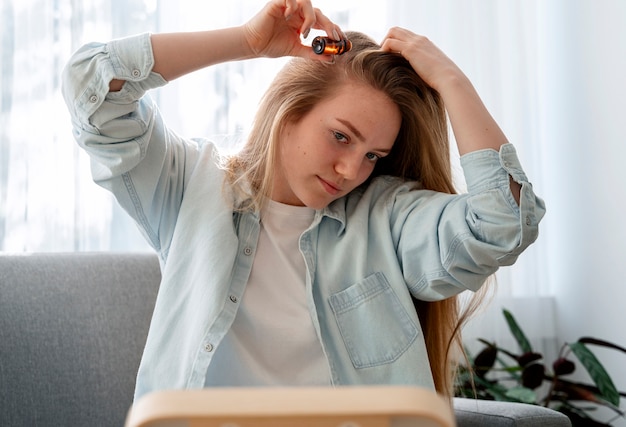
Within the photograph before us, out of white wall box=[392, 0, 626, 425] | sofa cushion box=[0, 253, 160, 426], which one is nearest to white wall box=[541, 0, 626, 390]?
white wall box=[392, 0, 626, 425]

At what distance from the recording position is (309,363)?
1387 mm

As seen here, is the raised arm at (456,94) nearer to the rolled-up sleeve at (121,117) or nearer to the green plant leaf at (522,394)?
the rolled-up sleeve at (121,117)

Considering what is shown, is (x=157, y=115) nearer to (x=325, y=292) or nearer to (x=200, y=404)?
(x=325, y=292)

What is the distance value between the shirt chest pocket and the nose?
0.19 metres

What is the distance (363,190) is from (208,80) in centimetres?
94

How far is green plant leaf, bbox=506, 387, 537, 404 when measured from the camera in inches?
81.3

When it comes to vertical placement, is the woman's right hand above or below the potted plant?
above

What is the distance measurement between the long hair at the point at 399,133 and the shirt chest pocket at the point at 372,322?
0.13 meters

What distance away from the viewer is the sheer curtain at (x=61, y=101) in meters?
2.08

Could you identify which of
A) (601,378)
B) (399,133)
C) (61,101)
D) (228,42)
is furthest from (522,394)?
(61,101)

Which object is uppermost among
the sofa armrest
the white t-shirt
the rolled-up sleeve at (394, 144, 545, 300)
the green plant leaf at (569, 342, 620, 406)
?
the rolled-up sleeve at (394, 144, 545, 300)

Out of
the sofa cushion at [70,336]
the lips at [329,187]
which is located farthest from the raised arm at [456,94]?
the sofa cushion at [70,336]

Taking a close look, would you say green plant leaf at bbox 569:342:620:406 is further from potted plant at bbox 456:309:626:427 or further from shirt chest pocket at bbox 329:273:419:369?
shirt chest pocket at bbox 329:273:419:369

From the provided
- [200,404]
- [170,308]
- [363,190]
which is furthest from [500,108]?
[200,404]
